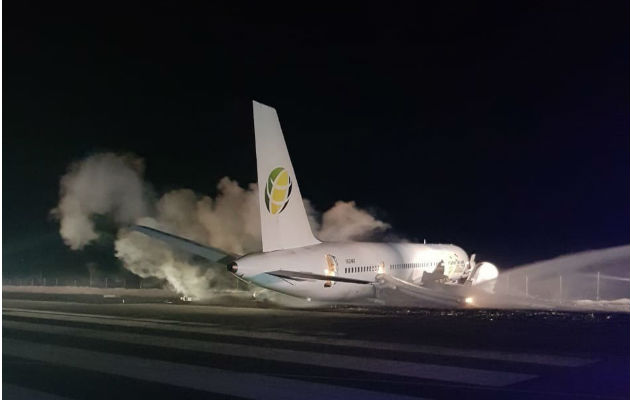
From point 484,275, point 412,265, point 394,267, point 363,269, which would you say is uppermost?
point 412,265

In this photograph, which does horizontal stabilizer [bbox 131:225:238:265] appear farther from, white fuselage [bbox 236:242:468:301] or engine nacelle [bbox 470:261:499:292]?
engine nacelle [bbox 470:261:499:292]

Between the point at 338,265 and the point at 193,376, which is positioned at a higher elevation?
the point at 338,265

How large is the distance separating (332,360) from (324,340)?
355 centimetres

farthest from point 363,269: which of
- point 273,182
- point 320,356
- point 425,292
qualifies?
point 320,356

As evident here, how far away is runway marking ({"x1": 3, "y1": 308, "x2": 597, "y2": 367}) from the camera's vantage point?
606 inches

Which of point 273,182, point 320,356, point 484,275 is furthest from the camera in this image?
point 484,275

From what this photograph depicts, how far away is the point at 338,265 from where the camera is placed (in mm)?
30016

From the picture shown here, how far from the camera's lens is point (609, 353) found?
16344mm

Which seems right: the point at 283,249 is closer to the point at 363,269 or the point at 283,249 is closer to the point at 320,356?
the point at 363,269

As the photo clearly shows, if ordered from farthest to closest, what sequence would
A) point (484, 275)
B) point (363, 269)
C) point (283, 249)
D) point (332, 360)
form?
point (484, 275) → point (363, 269) → point (283, 249) → point (332, 360)

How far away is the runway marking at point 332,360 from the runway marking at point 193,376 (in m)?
1.85

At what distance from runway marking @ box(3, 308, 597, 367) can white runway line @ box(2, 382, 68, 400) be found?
8223 millimetres

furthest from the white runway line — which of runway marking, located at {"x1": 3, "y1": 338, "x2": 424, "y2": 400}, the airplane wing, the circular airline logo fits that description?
the airplane wing

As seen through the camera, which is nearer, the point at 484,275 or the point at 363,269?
the point at 363,269
